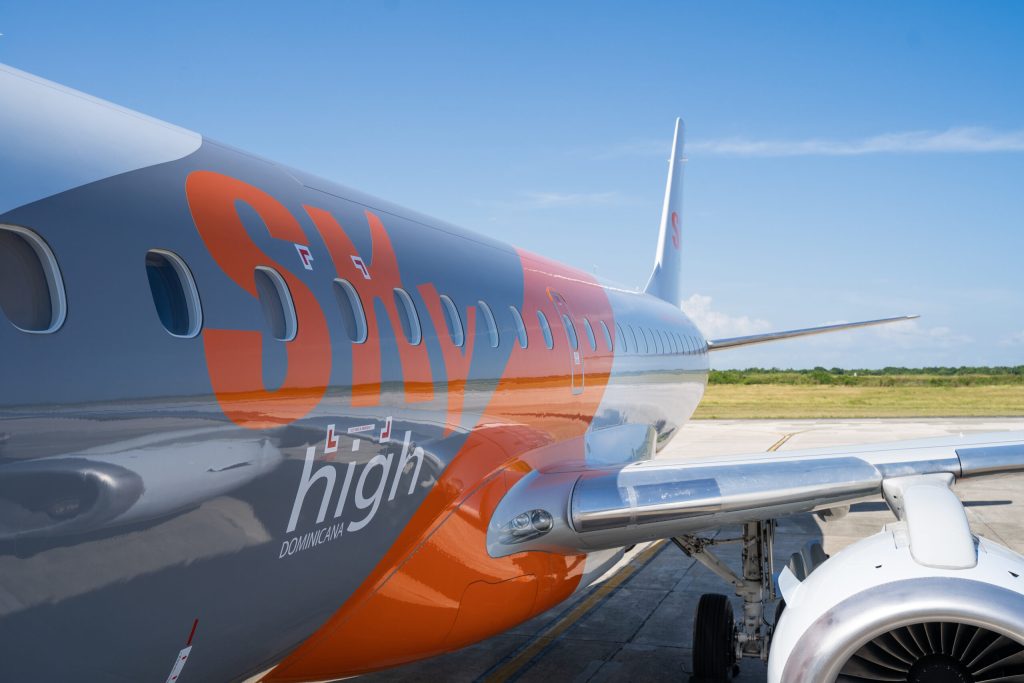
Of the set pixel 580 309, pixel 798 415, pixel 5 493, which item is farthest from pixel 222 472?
pixel 798 415

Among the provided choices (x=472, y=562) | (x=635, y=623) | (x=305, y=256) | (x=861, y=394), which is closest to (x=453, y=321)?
(x=472, y=562)

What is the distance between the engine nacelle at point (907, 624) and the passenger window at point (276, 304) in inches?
123

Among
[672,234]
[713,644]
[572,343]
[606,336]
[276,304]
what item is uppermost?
[672,234]

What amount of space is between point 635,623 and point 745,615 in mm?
2062

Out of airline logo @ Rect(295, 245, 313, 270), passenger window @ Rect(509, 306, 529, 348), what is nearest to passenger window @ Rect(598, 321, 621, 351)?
passenger window @ Rect(509, 306, 529, 348)

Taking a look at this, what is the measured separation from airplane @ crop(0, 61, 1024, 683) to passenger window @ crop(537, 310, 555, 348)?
9 cm

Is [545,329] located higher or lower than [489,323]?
higher

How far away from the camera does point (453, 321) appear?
21.1 feet

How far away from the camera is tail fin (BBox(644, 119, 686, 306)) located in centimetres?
1952

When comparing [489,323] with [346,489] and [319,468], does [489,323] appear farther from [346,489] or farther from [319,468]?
[319,468]

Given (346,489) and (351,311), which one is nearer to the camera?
(346,489)

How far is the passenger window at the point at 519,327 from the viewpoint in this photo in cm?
769

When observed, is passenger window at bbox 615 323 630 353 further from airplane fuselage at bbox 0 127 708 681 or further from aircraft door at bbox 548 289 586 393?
airplane fuselage at bbox 0 127 708 681

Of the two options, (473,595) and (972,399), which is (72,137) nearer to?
(473,595)
